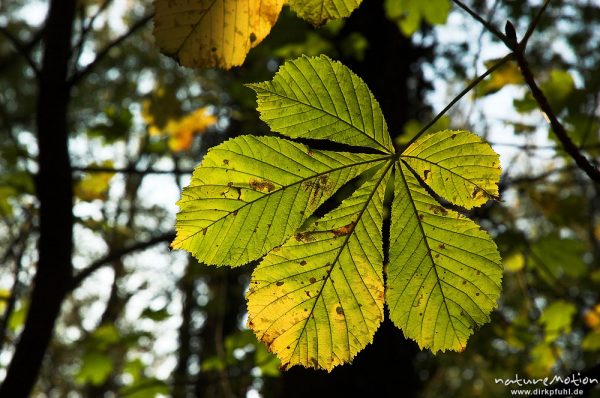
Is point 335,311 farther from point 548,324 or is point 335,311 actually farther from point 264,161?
point 548,324

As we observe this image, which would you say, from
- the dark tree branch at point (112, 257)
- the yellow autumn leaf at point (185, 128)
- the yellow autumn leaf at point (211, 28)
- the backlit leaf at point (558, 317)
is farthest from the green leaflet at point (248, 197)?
the yellow autumn leaf at point (185, 128)

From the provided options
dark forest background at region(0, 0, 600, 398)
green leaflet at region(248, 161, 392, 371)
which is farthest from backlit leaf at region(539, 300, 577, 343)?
green leaflet at region(248, 161, 392, 371)

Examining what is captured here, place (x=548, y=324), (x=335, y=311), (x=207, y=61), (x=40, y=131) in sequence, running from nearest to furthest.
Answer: (x=207, y=61) < (x=335, y=311) < (x=40, y=131) < (x=548, y=324)

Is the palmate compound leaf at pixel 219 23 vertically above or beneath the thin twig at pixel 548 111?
above

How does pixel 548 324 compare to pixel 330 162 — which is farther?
pixel 548 324

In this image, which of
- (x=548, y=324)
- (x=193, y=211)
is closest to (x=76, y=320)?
(x=548, y=324)

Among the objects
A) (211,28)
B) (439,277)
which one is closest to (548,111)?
(439,277)

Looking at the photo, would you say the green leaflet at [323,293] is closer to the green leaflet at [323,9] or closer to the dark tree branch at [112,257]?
the green leaflet at [323,9]
